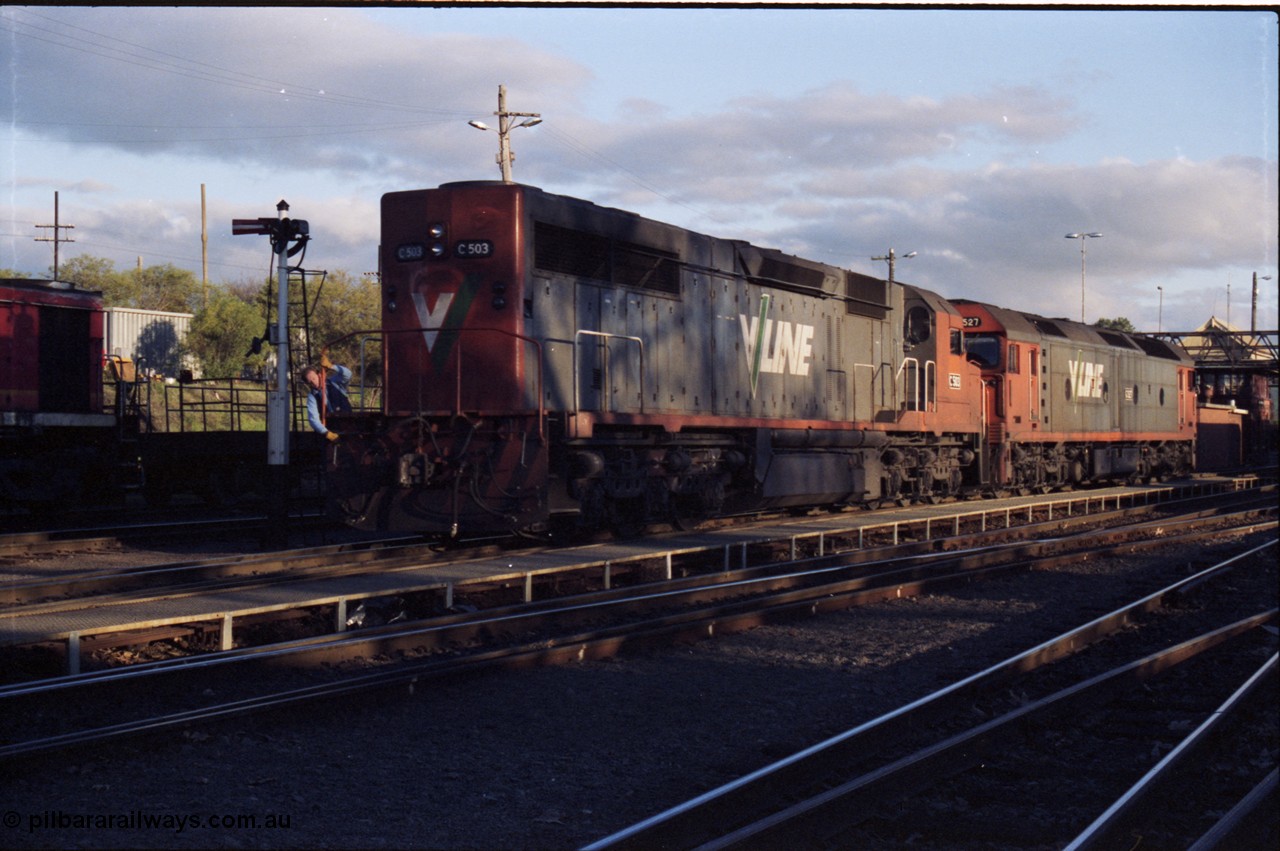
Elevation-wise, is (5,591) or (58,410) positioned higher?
(58,410)

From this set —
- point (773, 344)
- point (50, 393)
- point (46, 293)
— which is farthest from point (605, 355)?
point (46, 293)

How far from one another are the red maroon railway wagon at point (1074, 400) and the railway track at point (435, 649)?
31.0 feet

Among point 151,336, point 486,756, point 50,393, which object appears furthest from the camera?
point 151,336

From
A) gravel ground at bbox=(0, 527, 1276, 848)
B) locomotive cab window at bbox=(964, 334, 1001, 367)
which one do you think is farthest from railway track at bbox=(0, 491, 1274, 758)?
locomotive cab window at bbox=(964, 334, 1001, 367)

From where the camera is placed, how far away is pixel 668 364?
42.1ft

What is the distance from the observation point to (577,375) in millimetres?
11516

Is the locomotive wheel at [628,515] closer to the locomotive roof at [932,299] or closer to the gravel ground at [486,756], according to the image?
the gravel ground at [486,756]

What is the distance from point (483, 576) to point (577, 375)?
2885 mm

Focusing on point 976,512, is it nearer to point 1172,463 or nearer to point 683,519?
point 683,519

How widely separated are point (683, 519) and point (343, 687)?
7.95 meters

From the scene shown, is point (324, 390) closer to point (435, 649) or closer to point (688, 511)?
point (688, 511)

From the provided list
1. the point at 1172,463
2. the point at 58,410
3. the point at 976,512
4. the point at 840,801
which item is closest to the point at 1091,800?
the point at 840,801

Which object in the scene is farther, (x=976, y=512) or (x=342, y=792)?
(x=976, y=512)

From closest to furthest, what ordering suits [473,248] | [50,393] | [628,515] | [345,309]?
1. [473,248]
2. [628,515]
3. [50,393]
4. [345,309]
